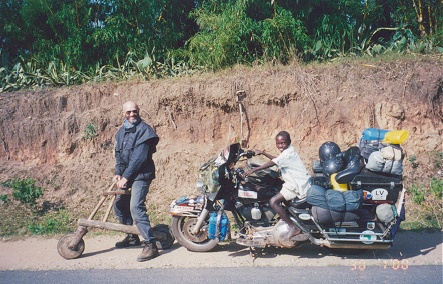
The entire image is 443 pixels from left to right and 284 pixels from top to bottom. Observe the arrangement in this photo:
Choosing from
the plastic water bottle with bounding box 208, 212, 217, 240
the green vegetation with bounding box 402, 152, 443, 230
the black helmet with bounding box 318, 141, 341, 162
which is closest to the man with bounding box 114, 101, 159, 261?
the plastic water bottle with bounding box 208, 212, 217, 240

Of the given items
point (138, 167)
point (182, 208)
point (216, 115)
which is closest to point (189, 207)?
point (182, 208)

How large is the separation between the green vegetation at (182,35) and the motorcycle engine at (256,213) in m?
5.22

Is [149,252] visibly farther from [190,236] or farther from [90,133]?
[90,133]

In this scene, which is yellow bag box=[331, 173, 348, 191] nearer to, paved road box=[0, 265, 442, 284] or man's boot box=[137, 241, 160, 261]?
paved road box=[0, 265, 442, 284]

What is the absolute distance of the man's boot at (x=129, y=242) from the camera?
632cm

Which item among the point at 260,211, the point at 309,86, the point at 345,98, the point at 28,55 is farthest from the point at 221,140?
the point at 28,55

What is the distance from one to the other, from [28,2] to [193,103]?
5445mm

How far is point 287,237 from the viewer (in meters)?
5.56

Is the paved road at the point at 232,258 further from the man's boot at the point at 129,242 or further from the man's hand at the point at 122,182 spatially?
the man's hand at the point at 122,182

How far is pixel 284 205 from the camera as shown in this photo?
5.77m

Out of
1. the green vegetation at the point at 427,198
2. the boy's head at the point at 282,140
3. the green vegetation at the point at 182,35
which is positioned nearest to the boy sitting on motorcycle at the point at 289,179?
the boy's head at the point at 282,140

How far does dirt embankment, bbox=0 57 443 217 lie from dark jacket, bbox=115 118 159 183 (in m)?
2.80

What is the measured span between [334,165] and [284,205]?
2.87 feet

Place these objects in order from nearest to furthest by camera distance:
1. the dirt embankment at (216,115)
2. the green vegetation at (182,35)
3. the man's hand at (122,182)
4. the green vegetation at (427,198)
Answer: the man's hand at (122,182)
the green vegetation at (427,198)
the dirt embankment at (216,115)
the green vegetation at (182,35)
